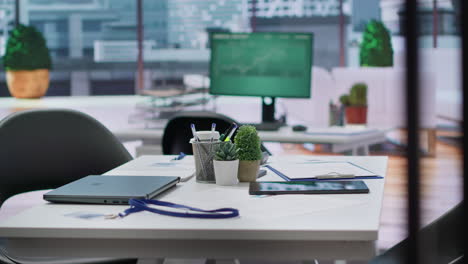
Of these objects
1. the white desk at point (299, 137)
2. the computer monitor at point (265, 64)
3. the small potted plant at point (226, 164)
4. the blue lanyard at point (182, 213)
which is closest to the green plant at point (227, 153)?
the small potted plant at point (226, 164)

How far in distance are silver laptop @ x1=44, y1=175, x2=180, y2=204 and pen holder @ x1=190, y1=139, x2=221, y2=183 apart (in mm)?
74

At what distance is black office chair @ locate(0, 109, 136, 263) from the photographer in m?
2.18

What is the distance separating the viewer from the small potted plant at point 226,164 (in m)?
1.70

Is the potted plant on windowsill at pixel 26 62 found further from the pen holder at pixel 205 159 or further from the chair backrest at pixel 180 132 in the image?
the pen holder at pixel 205 159

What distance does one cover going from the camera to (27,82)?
11.0 m

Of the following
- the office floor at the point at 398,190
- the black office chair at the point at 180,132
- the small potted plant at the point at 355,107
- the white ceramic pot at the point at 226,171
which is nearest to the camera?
the white ceramic pot at the point at 226,171

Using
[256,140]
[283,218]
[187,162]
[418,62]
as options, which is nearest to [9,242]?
[283,218]

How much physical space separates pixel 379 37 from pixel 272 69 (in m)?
5.07

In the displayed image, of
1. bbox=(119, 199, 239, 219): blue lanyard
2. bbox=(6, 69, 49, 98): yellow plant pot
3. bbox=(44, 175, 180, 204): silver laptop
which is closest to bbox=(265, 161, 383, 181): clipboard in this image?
bbox=(44, 175, 180, 204): silver laptop

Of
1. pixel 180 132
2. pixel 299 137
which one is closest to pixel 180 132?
pixel 180 132

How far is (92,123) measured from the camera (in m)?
2.41

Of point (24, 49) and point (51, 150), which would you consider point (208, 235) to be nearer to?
point (51, 150)

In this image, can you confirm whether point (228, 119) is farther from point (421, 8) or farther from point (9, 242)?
point (421, 8)

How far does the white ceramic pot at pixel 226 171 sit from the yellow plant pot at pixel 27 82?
32.3 ft
